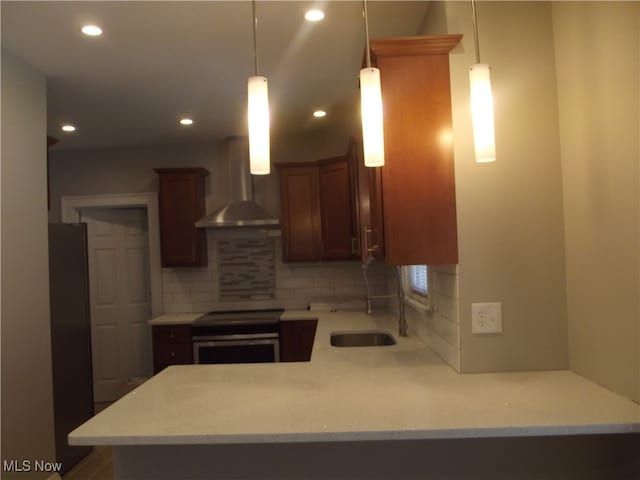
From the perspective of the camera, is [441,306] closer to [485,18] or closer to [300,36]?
[485,18]

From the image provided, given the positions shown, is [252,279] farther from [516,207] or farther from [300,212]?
[516,207]

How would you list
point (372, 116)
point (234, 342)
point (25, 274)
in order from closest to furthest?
point (372, 116), point (25, 274), point (234, 342)

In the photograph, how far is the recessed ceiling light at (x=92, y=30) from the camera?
7.32 ft

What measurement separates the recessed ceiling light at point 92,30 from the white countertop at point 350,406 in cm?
181

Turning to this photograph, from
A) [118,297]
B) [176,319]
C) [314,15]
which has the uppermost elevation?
[314,15]

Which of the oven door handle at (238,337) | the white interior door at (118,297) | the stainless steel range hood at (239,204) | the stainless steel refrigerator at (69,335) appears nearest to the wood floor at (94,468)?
the stainless steel refrigerator at (69,335)

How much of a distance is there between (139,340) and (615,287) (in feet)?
14.5

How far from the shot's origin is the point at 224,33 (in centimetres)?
235

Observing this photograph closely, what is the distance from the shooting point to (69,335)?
3.04 meters

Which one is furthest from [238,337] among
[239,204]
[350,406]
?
[350,406]

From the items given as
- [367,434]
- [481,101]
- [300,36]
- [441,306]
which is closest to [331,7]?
[300,36]

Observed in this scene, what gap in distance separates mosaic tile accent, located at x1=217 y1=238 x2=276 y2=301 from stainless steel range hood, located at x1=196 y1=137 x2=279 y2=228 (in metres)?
0.31

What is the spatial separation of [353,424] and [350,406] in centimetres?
15

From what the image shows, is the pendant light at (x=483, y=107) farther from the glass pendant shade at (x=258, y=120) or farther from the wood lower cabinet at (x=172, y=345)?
the wood lower cabinet at (x=172, y=345)
